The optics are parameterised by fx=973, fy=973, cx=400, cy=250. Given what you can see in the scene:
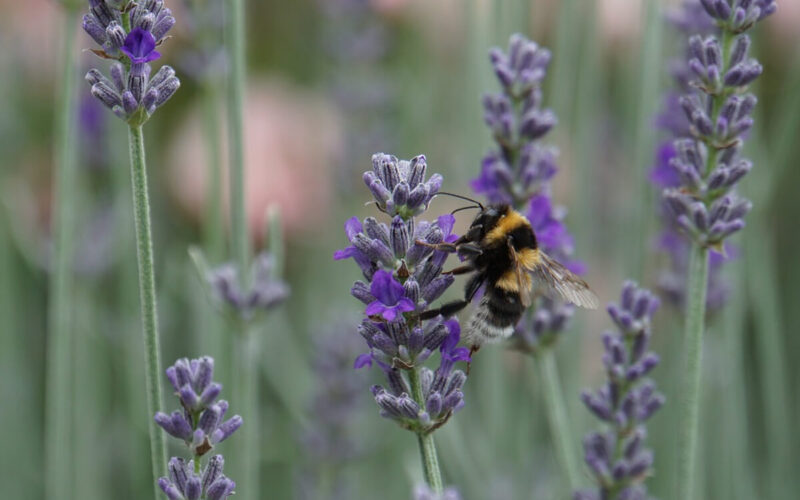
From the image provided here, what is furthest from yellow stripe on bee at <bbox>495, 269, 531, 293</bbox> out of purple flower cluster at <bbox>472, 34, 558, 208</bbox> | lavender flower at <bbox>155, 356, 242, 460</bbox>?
lavender flower at <bbox>155, 356, 242, 460</bbox>

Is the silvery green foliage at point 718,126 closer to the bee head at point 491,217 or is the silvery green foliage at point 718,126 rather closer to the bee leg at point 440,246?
the bee head at point 491,217

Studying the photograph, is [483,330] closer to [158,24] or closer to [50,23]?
[158,24]

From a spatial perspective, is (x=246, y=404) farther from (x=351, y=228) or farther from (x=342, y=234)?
Answer: (x=342, y=234)

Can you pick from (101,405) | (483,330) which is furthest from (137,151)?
(101,405)

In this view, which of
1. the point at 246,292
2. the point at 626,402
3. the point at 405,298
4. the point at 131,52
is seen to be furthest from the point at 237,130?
the point at 626,402

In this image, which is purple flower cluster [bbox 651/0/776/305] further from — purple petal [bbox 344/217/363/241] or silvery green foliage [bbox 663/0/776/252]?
purple petal [bbox 344/217/363/241]

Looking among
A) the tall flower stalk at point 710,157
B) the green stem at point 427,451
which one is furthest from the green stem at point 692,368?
the green stem at point 427,451
